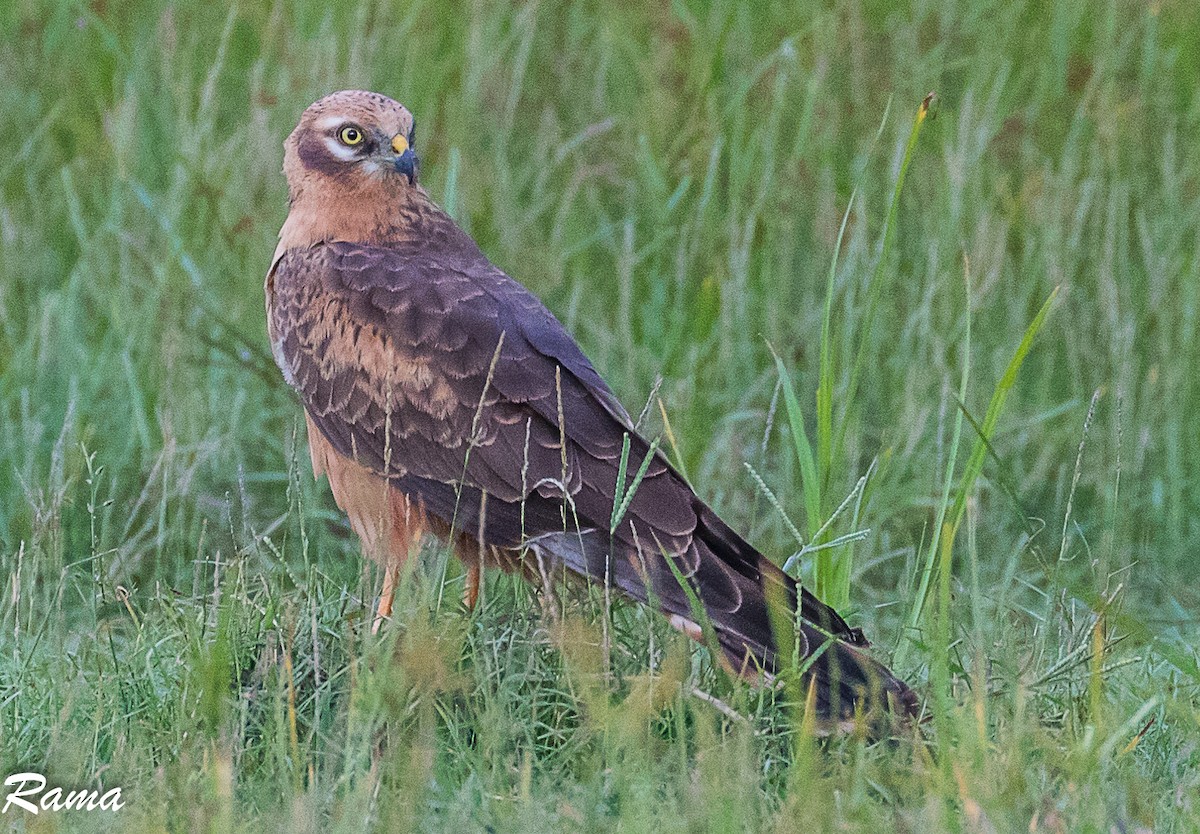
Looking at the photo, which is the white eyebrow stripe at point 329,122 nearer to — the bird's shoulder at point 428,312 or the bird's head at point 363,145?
the bird's head at point 363,145

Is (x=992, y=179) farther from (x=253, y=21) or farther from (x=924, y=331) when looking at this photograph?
(x=253, y=21)

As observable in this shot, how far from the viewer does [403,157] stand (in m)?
4.60

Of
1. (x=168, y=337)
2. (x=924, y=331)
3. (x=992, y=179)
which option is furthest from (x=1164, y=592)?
(x=168, y=337)

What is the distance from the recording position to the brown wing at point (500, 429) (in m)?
3.73

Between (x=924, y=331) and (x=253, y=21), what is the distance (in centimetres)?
317

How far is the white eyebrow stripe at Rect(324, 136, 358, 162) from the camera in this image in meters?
4.61

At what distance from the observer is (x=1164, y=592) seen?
16.6 feet

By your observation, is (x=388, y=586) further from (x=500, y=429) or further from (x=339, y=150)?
(x=339, y=150)

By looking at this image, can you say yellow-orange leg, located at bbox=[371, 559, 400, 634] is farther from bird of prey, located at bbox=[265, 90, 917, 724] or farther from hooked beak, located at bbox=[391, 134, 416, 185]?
hooked beak, located at bbox=[391, 134, 416, 185]

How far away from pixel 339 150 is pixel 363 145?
2.7 inches
